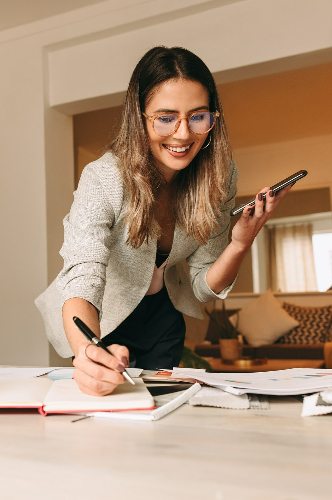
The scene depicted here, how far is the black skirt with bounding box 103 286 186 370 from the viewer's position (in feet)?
4.83

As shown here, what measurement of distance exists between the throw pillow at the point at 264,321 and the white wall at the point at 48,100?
2.54m

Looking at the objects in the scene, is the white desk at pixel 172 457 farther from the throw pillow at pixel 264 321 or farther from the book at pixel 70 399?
the throw pillow at pixel 264 321

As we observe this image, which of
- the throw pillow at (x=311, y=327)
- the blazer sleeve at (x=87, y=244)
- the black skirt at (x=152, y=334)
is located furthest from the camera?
the throw pillow at (x=311, y=327)

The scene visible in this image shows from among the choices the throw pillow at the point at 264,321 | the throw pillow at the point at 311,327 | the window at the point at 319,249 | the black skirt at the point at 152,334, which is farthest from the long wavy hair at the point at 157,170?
the window at the point at 319,249

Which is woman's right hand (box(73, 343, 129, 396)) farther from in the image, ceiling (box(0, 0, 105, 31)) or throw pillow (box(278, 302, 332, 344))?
throw pillow (box(278, 302, 332, 344))

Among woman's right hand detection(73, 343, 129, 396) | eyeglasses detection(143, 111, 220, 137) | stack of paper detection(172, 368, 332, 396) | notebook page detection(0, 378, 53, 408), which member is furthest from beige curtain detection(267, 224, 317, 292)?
woman's right hand detection(73, 343, 129, 396)

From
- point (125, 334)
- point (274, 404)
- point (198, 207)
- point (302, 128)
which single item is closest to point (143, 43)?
point (198, 207)

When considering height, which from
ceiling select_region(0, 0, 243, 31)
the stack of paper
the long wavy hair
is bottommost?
the stack of paper

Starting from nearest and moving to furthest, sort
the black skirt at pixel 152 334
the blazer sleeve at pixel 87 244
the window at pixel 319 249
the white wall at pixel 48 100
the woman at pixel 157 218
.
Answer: the blazer sleeve at pixel 87 244
the woman at pixel 157 218
the black skirt at pixel 152 334
the white wall at pixel 48 100
the window at pixel 319 249

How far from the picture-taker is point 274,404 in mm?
799

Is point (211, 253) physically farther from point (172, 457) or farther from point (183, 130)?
point (172, 457)

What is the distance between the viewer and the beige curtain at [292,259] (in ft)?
20.0

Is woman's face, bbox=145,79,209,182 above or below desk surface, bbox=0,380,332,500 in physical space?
above

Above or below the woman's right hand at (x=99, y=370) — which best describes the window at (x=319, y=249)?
above
